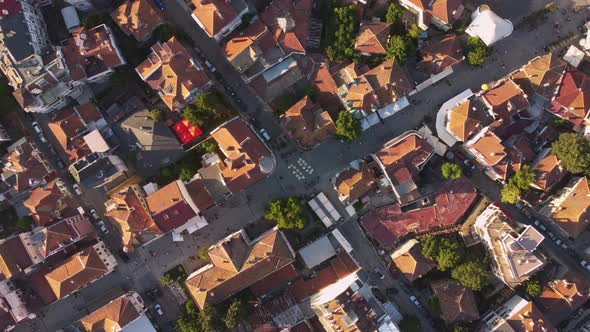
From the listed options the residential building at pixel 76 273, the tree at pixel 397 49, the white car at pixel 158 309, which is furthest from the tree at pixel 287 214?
the tree at pixel 397 49

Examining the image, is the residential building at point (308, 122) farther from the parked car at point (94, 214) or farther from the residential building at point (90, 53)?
the parked car at point (94, 214)

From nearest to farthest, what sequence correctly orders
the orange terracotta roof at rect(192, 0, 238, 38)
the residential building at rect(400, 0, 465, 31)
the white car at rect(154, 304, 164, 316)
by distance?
the orange terracotta roof at rect(192, 0, 238, 38), the residential building at rect(400, 0, 465, 31), the white car at rect(154, 304, 164, 316)

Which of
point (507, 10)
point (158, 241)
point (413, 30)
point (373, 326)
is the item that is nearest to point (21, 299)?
point (158, 241)

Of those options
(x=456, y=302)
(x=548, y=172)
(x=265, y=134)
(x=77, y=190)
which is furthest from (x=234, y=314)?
(x=548, y=172)

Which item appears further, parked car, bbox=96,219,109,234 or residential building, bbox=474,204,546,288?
parked car, bbox=96,219,109,234

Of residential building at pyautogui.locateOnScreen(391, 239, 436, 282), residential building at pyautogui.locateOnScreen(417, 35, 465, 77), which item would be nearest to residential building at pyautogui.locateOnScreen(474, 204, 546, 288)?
residential building at pyautogui.locateOnScreen(391, 239, 436, 282)

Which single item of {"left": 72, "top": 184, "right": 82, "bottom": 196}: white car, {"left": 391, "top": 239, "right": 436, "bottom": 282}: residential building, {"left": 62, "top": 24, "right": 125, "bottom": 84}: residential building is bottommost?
{"left": 391, "top": 239, "right": 436, "bottom": 282}: residential building

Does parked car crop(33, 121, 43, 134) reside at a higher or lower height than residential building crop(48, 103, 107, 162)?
higher

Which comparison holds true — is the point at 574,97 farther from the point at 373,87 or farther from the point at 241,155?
the point at 241,155

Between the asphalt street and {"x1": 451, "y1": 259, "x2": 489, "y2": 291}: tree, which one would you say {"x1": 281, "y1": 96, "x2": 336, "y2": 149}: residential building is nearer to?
the asphalt street
